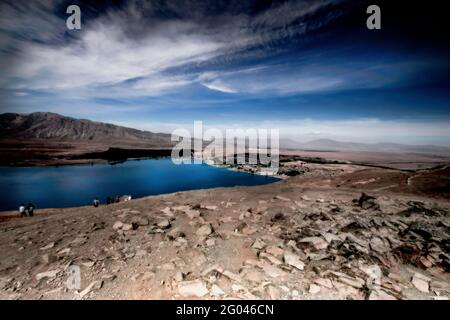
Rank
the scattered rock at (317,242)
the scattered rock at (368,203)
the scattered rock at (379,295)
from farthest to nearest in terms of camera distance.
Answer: the scattered rock at (368,203)
the scattered rock at (317,242)
the scattered rock at (379,295)

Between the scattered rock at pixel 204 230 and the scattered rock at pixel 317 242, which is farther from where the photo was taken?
the scattered rock at pixel 204 230

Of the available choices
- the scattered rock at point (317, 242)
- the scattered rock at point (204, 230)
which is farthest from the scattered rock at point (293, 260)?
the scattered rock at point (204, 230)

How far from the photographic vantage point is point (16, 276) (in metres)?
6.86

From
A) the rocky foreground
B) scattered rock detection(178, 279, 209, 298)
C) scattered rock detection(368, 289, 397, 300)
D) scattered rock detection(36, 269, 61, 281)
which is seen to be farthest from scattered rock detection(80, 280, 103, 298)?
scattered rock detection(368, 289, 397, 300)

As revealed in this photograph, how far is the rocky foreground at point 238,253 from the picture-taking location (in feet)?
20.8

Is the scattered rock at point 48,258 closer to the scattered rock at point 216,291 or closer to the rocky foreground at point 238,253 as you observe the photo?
the rocky foreground at point 238,253

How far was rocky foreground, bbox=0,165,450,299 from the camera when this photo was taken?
6332 mm

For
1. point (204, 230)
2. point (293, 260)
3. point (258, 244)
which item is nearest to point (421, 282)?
point (293, 260)

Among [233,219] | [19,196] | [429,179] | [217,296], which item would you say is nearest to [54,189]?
[19,196]


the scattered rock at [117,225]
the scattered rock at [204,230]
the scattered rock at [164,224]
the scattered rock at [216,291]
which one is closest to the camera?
the scattered rock at [216,291]

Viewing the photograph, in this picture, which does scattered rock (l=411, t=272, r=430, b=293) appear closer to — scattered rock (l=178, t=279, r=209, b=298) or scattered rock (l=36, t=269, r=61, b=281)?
scattered rock (l=178, t=279, r=209, b=298)

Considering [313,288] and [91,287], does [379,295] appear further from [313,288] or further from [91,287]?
[91,287]
